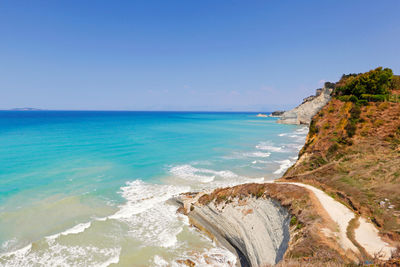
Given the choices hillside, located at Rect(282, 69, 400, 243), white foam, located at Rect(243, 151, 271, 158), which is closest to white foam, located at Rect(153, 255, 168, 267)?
hillside, located at Rect(282, 69, 400, 243)

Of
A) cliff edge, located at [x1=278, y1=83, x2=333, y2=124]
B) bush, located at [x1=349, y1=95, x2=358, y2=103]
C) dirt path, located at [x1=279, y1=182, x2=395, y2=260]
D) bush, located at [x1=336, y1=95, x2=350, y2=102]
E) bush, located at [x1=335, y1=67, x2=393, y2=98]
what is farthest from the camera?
cliff edge, located at [x1=278, y1=83, x2=333, y2=124]

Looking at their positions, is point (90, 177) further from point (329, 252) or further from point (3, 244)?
point (329, 252)

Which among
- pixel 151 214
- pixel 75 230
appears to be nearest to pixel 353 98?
pixel 151 214

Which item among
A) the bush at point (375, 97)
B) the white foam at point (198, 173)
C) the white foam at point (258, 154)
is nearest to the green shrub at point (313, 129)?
the bush at point (375, 97)

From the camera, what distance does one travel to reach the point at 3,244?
1231 centimetres

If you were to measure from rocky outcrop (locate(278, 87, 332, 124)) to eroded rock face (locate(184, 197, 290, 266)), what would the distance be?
79340 mm

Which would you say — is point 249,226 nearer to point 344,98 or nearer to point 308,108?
point 344,98

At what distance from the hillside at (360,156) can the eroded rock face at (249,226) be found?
14.9 feet

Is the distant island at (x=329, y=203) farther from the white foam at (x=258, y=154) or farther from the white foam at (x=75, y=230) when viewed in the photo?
the white foam at (x=258, y=154)

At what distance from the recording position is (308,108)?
3738 inches

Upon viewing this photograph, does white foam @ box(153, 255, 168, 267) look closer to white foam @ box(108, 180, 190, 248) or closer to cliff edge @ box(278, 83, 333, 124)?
white foam @ box(108, 180, 190, 248)

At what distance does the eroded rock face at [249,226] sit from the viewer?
10.8 metres

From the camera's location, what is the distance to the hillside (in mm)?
11664

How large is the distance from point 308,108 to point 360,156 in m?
86.9
